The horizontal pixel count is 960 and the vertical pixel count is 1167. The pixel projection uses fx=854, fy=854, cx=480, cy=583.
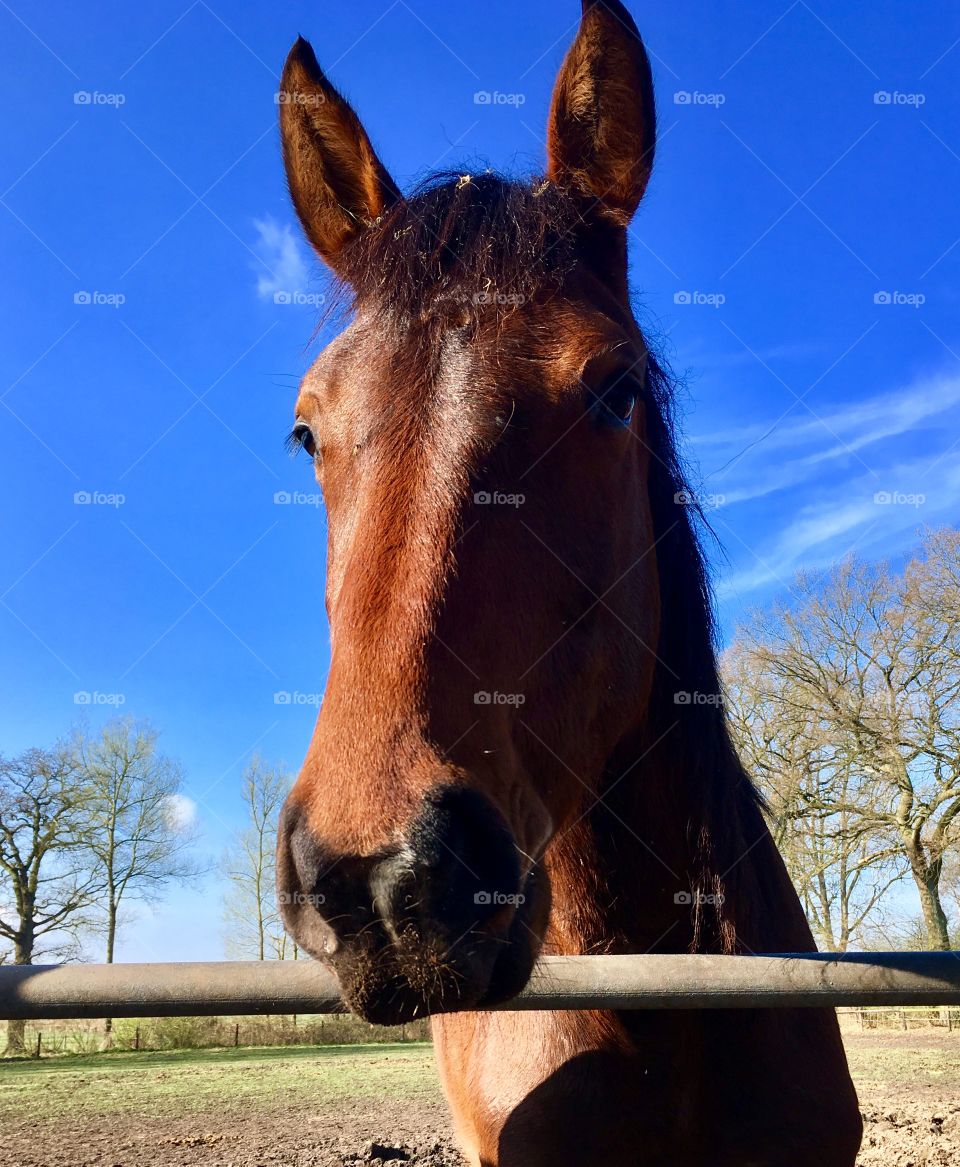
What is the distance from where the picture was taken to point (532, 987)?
218 centimetres

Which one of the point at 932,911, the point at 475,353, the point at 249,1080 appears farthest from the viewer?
the point at 932,911

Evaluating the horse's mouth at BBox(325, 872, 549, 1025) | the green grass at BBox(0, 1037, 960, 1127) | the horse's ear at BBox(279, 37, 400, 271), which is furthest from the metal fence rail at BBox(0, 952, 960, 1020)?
the green grass at BBox(0, 1037, 960, 1127)

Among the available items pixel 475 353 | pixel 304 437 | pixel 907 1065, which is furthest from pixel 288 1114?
pixel 475 353

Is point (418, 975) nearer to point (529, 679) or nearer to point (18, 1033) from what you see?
point (529, 679)

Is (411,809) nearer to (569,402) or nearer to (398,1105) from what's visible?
(569,402)

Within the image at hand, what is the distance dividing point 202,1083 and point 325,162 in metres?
16.6

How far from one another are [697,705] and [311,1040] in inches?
1241

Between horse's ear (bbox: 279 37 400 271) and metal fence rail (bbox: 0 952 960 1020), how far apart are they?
7.99ft

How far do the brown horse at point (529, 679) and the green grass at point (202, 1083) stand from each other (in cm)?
1109

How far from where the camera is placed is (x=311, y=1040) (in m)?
29.5

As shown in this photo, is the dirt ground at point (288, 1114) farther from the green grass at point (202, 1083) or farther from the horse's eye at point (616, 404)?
the horse's eye at point (616, 404)

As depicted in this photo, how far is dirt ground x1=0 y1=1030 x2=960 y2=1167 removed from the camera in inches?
302

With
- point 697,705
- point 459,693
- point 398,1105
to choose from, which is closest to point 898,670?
point 398,1105

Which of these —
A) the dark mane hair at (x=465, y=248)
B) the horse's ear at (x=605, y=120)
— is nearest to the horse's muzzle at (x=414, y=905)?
the dark mane hair at (x=465, y=248)
